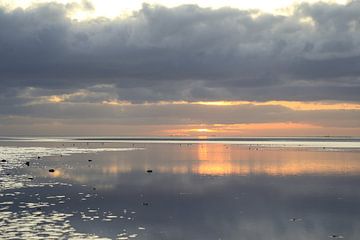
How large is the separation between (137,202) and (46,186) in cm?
1461

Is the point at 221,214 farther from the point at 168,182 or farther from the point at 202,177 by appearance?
the point at 202,177

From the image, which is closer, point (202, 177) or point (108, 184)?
point (108, 184)

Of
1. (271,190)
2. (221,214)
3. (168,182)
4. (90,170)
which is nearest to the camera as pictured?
(221,214)

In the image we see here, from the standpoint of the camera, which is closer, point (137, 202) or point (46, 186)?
point (137, 202)

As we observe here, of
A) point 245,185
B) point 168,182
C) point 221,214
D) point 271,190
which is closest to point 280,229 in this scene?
point 221,214

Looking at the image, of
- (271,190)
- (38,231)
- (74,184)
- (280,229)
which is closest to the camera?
(38,231)

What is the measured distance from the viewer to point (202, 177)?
65.2 metres

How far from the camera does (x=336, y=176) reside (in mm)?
64625

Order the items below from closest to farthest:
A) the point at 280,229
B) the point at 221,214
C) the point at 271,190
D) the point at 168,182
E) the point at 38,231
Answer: the point at 38,231 < the point at 280,229 < the point at 221,214 < the point at 271,190 < the point at 168,182

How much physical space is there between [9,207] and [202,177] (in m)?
31.8

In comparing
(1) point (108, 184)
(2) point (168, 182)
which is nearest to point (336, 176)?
(2) point (168, 182)

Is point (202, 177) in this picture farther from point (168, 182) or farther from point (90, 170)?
point (90, 170)

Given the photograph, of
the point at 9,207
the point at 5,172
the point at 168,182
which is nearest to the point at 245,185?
the point at 168,182

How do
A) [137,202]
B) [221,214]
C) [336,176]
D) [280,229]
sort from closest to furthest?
[280,229]
[221,214]
[137,202]
[336,176]
